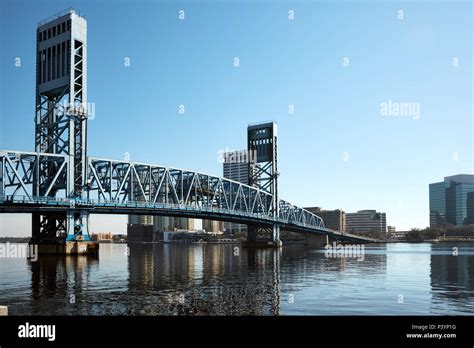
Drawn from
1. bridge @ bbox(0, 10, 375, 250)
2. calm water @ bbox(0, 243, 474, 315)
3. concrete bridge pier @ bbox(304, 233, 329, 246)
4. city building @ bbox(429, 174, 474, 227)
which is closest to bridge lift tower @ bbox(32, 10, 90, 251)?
bridge @ bbox(0, 10, 375, 250)

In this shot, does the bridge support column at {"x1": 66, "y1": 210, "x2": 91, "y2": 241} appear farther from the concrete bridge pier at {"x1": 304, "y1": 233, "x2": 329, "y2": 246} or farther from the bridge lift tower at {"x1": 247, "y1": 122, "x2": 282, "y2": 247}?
the concrete bridge pier at {"x1": 304, "y1": 233, "x2": 329, "y2": 246}

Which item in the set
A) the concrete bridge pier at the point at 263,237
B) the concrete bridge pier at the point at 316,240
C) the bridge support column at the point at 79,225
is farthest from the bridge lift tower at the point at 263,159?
the bridge support column at the point at 79,225

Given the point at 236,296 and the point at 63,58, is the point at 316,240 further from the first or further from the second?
the point at 236,296

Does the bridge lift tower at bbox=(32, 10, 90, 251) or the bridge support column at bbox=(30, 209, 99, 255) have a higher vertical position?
the bridge lift tower at bbox=(32, 10, 90, 251)

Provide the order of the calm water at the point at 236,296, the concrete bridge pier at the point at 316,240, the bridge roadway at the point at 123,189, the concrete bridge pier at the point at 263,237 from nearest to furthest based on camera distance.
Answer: the calm water at the point at 236,296, the bridge roadway at the point at 123,189, the concrete bridge pier at the point at 263,237, the concrete bridge pier at the point at 316,240

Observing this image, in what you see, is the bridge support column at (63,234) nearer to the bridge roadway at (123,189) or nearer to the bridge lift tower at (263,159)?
the bridge roadway at (123,189)

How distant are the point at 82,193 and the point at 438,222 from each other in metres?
90.5

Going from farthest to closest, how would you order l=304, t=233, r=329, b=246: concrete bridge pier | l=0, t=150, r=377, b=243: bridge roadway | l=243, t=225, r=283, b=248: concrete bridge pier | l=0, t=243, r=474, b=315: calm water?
l=304, t=233, r=329, b=246: concrete bridge pier
l=243, t=225, r=283, b=248: concrete bridge pier
l=0, t=150, r=377, b=243: bridge roadway
l=0, t=243, r=474, b=315: calm water

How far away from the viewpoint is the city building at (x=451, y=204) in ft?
288

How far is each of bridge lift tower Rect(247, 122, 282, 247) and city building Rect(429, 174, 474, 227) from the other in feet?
154

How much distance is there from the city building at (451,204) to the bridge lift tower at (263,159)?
47072 mm

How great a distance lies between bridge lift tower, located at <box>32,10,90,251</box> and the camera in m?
79.5
